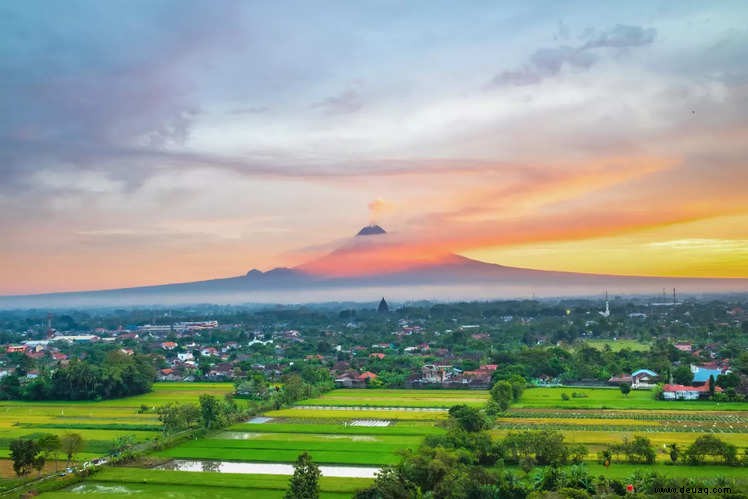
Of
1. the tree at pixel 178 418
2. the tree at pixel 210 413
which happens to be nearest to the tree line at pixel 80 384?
the tree at pixel 178 418

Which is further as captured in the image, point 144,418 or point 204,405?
point 144,418

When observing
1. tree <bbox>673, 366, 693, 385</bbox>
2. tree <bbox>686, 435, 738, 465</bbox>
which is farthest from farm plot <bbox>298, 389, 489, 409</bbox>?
tree <bbox>686, 435, 738, 465</bbox>

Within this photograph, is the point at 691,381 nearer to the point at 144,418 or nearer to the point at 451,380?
the point at 451,380

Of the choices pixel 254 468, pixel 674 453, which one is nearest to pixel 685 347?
pixel 674 453

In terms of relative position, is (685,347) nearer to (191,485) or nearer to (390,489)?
(390,489)

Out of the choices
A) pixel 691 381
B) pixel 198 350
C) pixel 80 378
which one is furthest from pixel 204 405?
pixel 198 350

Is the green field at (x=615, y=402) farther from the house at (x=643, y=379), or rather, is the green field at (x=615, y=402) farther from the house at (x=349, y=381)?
the house at (x=349, y=381)
